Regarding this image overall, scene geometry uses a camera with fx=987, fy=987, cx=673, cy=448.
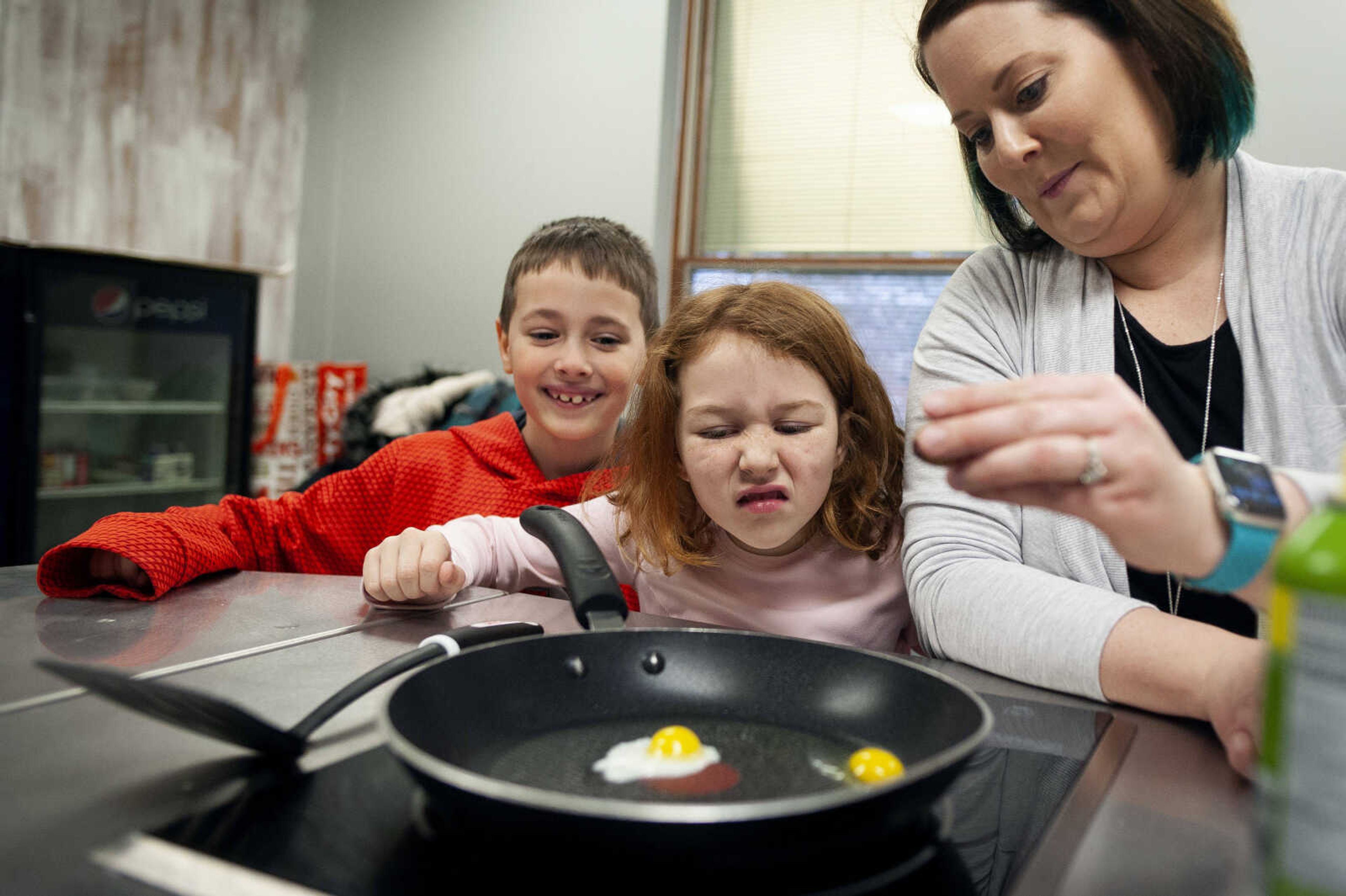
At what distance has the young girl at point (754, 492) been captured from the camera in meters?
1.17

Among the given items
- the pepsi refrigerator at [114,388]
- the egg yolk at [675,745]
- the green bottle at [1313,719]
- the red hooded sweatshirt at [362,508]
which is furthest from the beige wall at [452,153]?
the green bottle at [1313,719]

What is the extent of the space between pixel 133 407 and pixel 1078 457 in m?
3.76

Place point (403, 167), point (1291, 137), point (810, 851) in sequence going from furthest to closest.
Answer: point (403, 167)
point (1291, 137)
point (810, 851)

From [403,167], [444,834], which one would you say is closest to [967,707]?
[444,834]

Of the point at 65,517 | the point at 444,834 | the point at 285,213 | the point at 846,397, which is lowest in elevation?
the point at 65,517

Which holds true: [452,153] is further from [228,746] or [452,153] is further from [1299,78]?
[228,746]

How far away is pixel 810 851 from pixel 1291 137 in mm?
3311

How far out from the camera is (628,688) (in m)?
0.67

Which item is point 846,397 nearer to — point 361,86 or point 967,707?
point 967,707

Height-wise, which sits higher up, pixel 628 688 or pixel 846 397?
pixel 846 397

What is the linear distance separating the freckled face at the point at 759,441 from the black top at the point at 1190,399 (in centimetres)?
35

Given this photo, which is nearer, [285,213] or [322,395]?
[322,395]

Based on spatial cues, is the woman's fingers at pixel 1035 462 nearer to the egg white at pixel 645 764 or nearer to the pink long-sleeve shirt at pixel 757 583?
the egg white at pixel 645 764

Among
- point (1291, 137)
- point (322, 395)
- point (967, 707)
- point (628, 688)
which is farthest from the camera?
point (322, 395)
